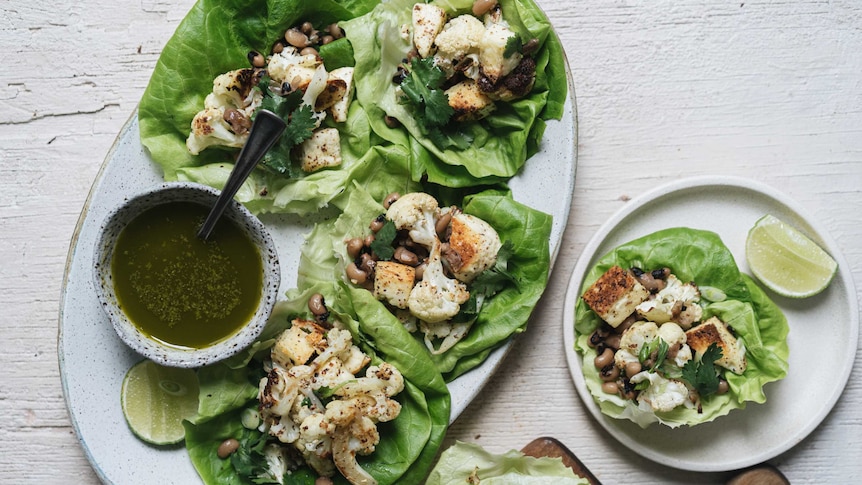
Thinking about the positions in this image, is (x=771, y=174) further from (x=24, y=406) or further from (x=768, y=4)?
(x=24, y=406)

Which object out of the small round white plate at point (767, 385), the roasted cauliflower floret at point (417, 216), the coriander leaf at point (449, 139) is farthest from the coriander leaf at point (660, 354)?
the coriander leaf at point (449, 139)

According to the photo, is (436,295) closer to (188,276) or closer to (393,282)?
(393,282)

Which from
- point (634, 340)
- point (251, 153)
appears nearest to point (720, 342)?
point (634, 340)

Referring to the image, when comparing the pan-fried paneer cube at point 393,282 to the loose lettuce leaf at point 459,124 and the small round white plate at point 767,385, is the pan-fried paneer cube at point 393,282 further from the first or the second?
the small round white plate at point 767,385

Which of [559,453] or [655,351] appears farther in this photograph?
[559,453]

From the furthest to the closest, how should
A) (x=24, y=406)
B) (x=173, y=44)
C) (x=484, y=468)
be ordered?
(x=24, y=406) < (x=484, y=468) < (x=173, y=44)

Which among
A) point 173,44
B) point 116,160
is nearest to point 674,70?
point 173,44
